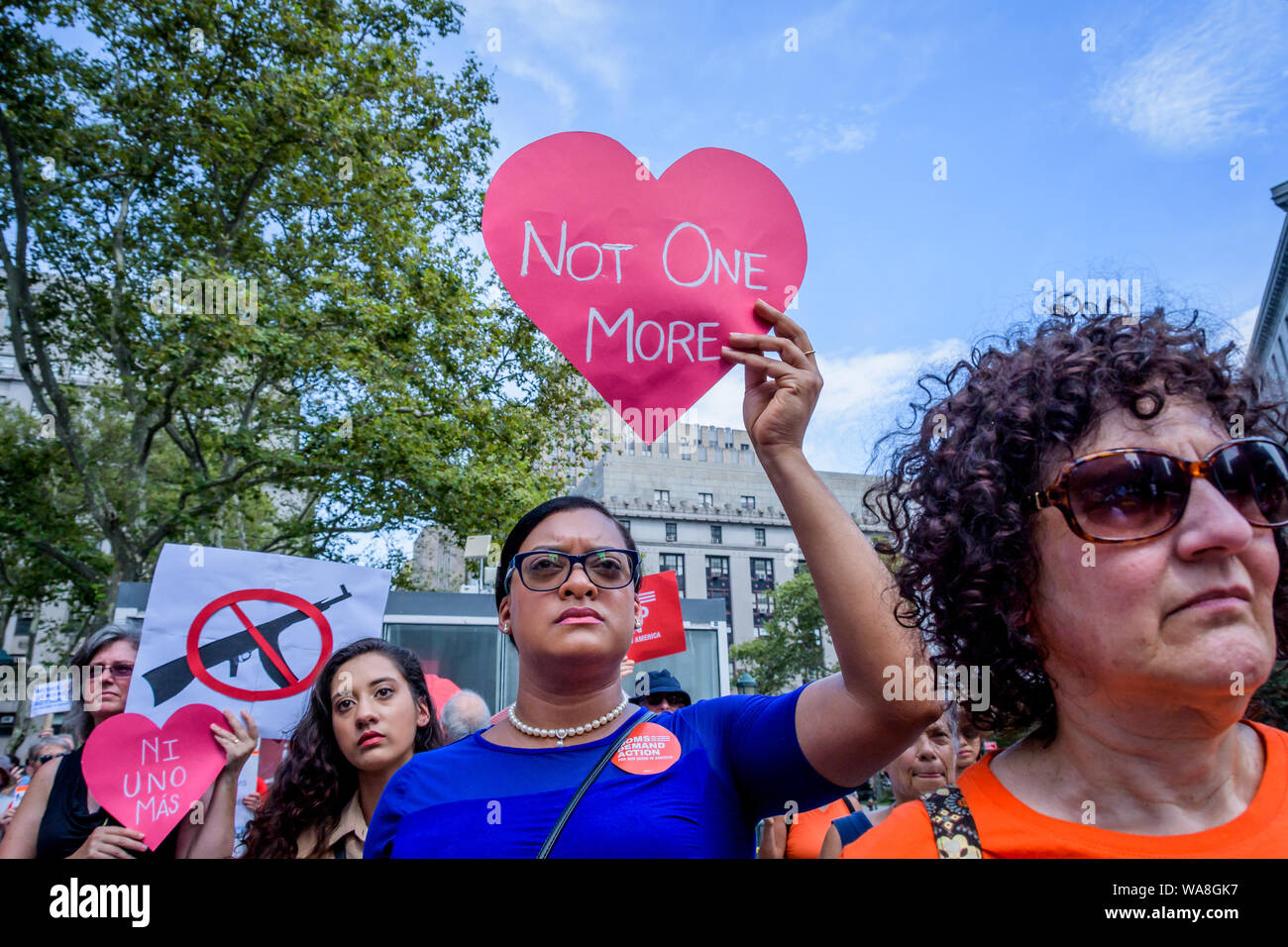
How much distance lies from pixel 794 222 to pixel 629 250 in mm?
348

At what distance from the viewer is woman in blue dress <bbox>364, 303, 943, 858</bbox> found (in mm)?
1372

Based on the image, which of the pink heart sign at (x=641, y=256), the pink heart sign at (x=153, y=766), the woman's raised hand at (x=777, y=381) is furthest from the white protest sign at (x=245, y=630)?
the woman's raised hand at (x=777, y=381)

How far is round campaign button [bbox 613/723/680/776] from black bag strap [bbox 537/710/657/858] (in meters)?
0.01

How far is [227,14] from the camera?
11.7 metres

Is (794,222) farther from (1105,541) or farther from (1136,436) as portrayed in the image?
(1105,541)

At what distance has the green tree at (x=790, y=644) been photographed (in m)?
50.8

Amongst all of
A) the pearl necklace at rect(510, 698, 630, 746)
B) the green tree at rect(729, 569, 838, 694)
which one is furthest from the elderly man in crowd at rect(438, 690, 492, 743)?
the green tree at rect(729, 569, 838, 694)

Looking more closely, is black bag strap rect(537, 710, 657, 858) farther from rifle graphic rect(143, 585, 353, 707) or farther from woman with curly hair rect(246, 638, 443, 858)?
rifle graphic rect(143, 585, 353, 707)

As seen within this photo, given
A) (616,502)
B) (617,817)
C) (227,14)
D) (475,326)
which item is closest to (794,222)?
(617,817)

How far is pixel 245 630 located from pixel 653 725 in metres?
2.30

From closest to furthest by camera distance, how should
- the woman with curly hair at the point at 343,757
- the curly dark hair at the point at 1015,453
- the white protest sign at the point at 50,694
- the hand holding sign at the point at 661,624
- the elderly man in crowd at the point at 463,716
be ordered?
the curly dark hair at the point at 1015,453, the woman with curly hair at the point at 343,757, the elderly man in crowd at the point at 463,716, the white protest sign at the point at 50,694, the hand holding sign at the point at 661,624

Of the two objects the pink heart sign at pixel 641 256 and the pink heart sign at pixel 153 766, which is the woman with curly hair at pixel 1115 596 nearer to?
the pink heart sign at pixel 641 256

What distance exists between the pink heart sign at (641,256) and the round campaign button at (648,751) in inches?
23.5

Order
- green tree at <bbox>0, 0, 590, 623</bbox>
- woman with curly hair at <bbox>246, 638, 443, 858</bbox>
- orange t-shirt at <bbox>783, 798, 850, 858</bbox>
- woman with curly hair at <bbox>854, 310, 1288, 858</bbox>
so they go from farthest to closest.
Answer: green tree at <bbox>0, 0, 590, 623</bbox>
woman with curly hair at <bbox>246, 638, 443, 858</bbox>
orange t-shirt at <bbox>783, 798, 850, 858</bbox>
woman with curly hair at <bbox>854, 310, 1288, 858</bbox>
